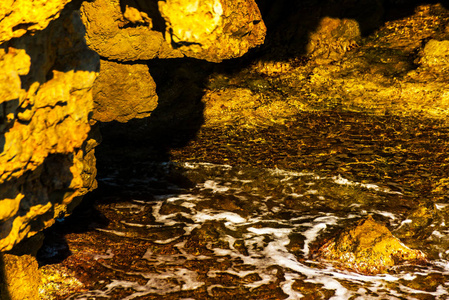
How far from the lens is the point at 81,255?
5.32 m

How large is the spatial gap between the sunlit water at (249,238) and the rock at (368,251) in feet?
0.34

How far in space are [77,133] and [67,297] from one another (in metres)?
1.63

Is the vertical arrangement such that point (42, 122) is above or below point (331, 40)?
below

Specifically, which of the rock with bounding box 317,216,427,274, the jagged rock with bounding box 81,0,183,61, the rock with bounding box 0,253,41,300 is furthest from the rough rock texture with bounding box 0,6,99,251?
the rock with bounding box 317,216,427,274

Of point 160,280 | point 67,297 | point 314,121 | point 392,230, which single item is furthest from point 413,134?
point 67,297

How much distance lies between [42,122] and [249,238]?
300cm

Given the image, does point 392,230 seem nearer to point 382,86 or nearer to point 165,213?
point 165,213

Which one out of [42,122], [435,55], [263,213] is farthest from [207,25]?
[435,55]

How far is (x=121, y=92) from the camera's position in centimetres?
583

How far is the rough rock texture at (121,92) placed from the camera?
18.9 feet

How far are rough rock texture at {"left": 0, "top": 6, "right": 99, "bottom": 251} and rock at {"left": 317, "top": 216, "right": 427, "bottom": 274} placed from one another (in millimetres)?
2598

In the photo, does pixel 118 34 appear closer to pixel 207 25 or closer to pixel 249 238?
pixel 207 25

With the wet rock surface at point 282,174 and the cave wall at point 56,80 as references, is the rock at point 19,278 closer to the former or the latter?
the wet rock surface at point 282,174

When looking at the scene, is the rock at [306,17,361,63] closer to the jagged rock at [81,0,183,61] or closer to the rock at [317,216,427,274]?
the jagged rock at [81,0,183,61]
